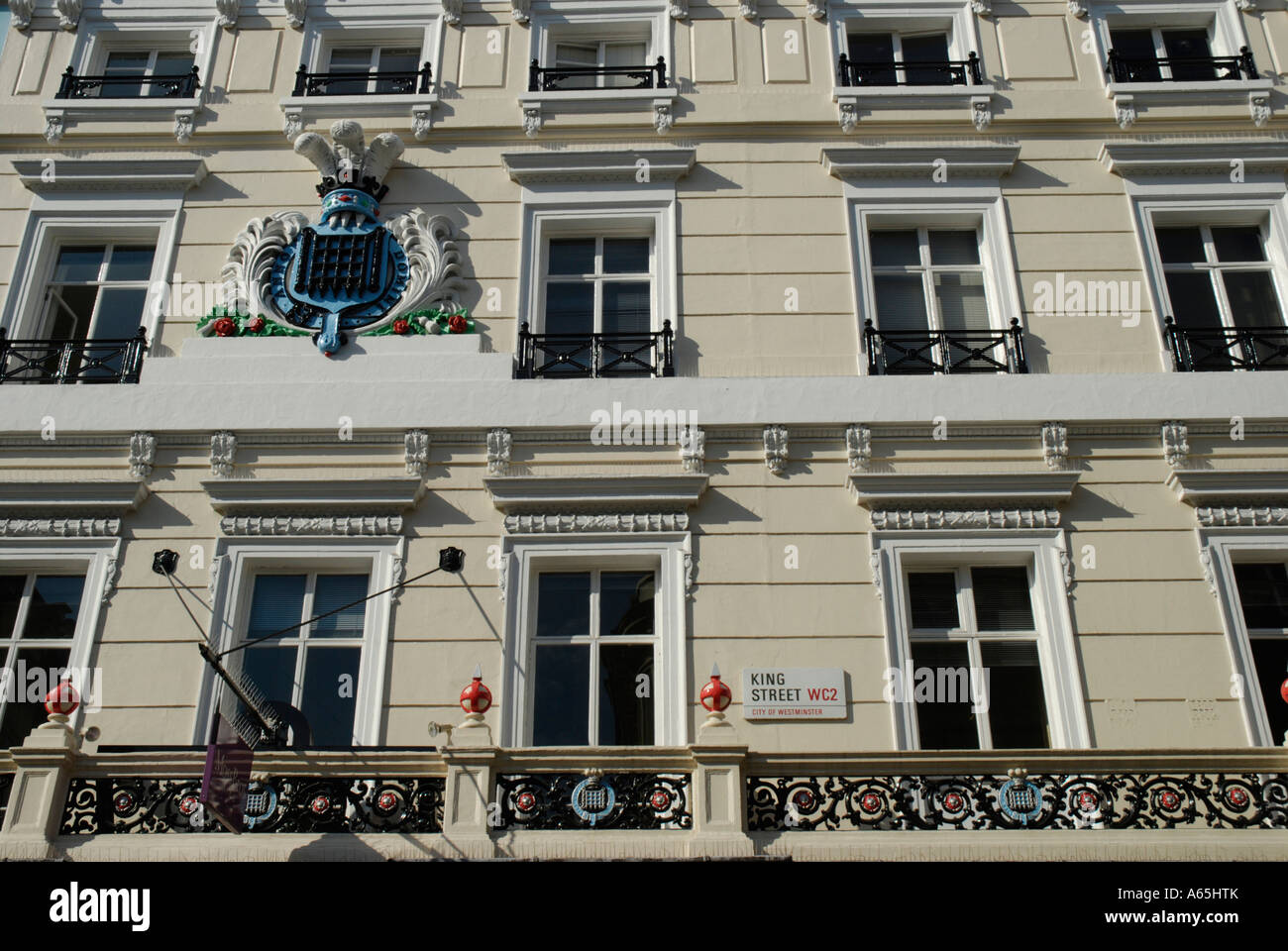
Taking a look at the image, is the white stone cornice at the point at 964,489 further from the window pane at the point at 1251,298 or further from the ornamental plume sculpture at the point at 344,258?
the ornamental plume sculpture at the point at 344,258

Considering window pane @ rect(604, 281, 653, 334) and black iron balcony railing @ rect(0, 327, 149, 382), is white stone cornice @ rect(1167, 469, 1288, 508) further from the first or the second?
black iron balcony railing @ rect(0, 327, 149, 382)

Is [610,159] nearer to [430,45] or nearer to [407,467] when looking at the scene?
[430,45]

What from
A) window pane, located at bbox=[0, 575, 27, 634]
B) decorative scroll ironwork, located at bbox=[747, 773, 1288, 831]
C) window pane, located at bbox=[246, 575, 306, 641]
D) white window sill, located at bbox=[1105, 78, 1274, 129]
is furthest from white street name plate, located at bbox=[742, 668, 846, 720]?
white window sill, located at bbox=[1105, 78, 1274, 129]

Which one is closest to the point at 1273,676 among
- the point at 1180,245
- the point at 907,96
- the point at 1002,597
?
the point at 1002,597

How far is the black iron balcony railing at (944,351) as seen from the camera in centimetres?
1316

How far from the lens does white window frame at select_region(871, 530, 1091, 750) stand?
11148mm

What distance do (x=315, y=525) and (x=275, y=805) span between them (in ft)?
10.6

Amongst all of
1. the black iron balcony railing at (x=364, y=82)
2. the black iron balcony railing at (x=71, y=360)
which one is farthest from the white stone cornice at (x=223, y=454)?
the black iron balcony railing at (x=364, y=82)

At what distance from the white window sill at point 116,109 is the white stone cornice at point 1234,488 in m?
11.8

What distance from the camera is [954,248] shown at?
Answer: 563 inches

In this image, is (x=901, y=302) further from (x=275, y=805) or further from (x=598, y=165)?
(x=275, y=805)

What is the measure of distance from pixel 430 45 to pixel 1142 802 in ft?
38.7

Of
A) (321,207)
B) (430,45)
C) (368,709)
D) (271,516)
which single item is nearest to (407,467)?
(271,516)

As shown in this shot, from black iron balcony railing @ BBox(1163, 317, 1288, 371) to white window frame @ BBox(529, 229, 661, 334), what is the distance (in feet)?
17.9
